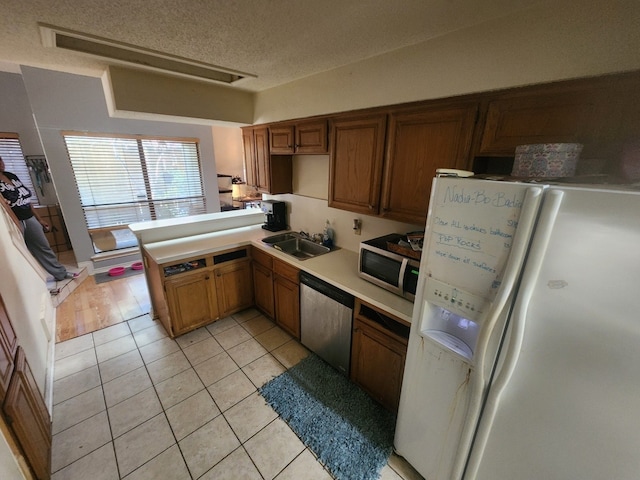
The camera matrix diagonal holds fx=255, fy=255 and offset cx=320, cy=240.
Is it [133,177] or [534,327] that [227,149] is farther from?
[534,327]

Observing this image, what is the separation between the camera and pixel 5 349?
1320 mm

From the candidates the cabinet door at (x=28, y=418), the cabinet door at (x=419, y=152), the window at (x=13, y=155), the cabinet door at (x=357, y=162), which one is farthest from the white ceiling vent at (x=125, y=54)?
the window at (x=13, y=155)

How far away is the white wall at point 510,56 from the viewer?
103 centimetres

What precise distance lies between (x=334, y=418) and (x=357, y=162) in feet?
6.23

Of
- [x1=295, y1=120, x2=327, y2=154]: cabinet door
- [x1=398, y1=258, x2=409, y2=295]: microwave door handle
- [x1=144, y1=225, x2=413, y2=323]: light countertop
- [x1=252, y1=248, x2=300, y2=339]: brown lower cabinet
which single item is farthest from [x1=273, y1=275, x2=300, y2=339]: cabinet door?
[x1=295, y1=120, x2=327, y2=154]: cabinet door

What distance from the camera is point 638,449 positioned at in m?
0.80

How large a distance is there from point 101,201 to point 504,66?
16.6 ft

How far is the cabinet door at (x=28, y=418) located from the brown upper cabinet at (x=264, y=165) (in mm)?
2265

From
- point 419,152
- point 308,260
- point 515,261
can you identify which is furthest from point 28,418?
point 419,152

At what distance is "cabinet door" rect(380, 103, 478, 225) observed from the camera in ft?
4.72

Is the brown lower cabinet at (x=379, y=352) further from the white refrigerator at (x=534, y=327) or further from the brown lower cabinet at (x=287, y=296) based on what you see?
the brown lower cabinet at (x=287, y=296)

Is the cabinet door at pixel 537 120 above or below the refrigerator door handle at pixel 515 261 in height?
above

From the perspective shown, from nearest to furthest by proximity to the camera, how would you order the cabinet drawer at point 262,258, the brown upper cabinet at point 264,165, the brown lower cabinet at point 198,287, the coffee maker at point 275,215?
1. the brown lower cabinet at point 198,287
2. the cabinet drawer at point 262,258
3. the brown upper cabinet at point 264,165
4. the coffee maker at point 275,215

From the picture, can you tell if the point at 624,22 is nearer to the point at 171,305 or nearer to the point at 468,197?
the point at 468,197
